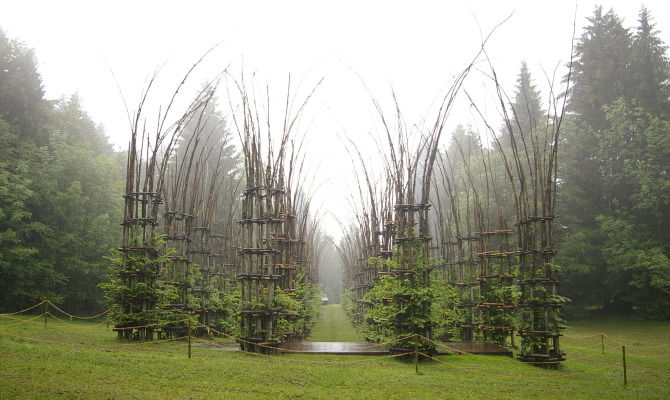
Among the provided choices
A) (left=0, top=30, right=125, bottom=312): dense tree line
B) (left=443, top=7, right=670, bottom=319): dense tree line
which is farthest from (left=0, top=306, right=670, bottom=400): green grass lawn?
(left=443, top=7, right=670, bottom=319): dense tree line

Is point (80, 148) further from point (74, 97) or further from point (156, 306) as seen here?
point (156, 306)

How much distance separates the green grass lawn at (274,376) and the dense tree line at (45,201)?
36.7 ft

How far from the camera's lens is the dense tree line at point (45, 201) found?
Result: 2156 cm

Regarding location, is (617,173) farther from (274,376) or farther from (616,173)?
(274,376)

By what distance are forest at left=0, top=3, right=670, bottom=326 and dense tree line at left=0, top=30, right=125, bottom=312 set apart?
0.06m

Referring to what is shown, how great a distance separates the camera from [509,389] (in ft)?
26.6

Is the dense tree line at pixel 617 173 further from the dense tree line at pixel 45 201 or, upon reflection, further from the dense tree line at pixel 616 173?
the dense tree line at pixel 45 201

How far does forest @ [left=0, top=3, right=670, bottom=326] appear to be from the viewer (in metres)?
22.6

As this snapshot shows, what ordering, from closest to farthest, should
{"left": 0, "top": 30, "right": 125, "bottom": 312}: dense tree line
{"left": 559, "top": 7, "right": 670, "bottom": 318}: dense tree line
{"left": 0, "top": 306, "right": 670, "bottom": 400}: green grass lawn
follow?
{"left": 0, "top": 306, "right": 670, "bottom": 400}: green grass lawn, {"left": 0, "top": 30, "right": 125, "bottom": 312}: dense tree line, {"left": 559, "top": 7, "right": 670, "bottom": 318}: dense tree line

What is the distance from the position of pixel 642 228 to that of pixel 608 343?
8.90 m

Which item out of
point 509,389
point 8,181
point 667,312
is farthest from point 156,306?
point 667,312

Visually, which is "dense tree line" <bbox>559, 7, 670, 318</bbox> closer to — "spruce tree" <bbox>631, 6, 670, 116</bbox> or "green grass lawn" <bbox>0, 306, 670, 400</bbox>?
"spruce tree" <bbox>631, 6, 670, 116</bbox>

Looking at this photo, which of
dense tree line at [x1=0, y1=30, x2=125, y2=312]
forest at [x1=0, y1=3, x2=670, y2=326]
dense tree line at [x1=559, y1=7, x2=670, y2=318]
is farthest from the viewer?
dense tree line at [x1=559, y1=7, x2=670, y2=318]

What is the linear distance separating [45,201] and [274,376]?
21.2 meters
